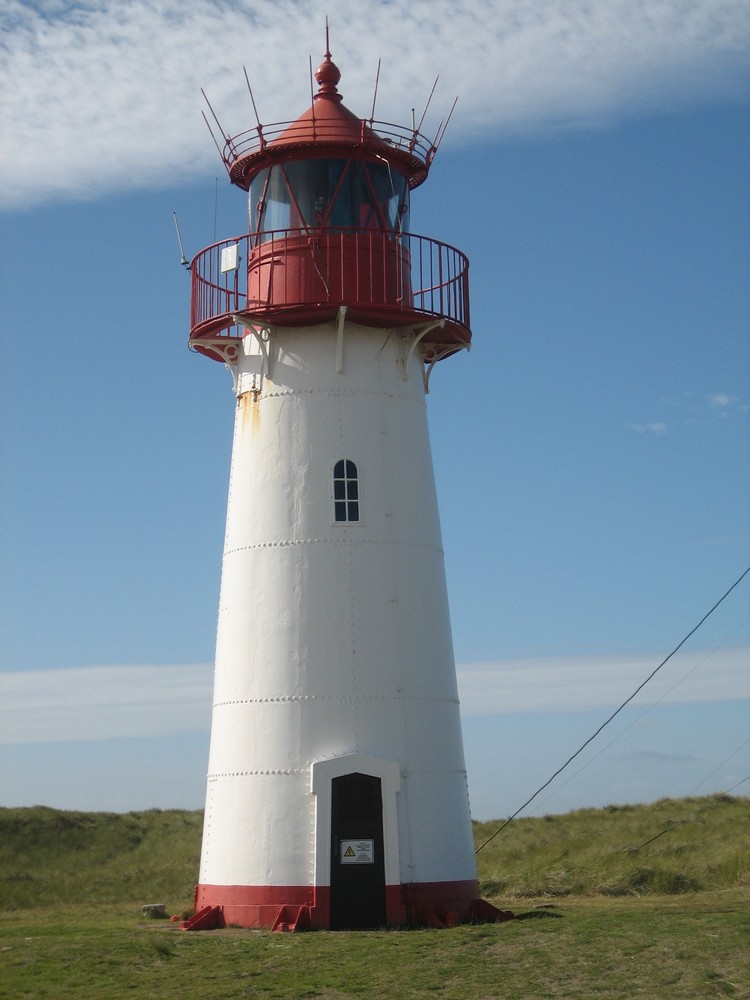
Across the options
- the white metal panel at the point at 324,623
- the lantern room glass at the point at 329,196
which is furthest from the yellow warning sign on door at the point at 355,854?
the lantern room glass at the point at 329,196

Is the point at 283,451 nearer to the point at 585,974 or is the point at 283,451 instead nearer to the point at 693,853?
the point at 585,974

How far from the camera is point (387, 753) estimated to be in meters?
21.0

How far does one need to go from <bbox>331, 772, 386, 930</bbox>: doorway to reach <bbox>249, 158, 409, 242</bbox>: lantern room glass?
29.3ft

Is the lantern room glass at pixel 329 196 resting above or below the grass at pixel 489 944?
above

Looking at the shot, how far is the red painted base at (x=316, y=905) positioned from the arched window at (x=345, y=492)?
572 centimetres

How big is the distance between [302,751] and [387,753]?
1300 mm

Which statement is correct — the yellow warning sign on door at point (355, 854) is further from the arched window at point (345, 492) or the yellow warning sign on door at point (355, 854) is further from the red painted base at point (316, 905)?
the arched window at point (345, 492)

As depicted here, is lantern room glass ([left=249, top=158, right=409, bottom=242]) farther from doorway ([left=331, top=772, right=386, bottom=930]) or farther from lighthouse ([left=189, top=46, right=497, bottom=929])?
doorway ([left=331, top=772, right=386, bottom=930])

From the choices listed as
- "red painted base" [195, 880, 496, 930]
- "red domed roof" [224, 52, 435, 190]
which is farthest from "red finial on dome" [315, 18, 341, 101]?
"red painted base" [195, 880, 496, 930]

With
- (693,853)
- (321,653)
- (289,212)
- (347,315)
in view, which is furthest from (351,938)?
(693,853)

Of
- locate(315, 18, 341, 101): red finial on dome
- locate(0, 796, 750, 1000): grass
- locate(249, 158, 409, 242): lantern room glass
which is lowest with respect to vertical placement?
locate(0, 796, 750, 1000): grass

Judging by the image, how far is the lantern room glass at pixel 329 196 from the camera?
22.6m

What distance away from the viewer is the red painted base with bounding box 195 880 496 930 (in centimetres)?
2019

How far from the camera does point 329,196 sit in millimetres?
22594
